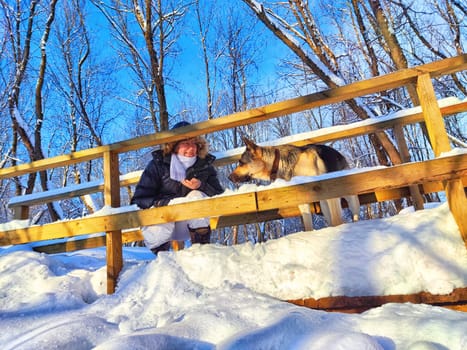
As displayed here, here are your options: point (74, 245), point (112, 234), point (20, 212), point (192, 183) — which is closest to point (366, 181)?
point (192, 183)

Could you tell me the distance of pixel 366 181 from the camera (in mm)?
1941

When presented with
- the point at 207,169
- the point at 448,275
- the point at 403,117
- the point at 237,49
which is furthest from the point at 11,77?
the point at 448,275

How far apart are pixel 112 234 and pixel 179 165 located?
4.05 ft

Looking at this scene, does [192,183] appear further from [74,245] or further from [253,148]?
[74,245]

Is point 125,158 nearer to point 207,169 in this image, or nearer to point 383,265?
point 207,169

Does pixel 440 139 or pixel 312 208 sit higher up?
pixel 440 139

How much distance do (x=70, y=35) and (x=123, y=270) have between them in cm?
1600

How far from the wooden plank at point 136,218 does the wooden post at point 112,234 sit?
0.41 ft

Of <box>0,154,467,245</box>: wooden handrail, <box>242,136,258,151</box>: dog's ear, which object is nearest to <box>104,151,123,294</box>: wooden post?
<box>0,154,467,245</box>: wooden handrail

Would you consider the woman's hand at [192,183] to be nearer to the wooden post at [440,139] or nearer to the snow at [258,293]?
the snow at [258,293]

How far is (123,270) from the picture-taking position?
2.47 meters

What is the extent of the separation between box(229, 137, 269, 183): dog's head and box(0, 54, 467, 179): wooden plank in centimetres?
176

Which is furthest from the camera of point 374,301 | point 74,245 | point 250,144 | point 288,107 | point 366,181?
point 250,144

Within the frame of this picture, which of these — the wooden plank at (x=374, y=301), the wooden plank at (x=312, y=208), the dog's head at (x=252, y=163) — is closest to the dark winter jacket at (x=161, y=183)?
the wooden plank at (x=312, y=208)
